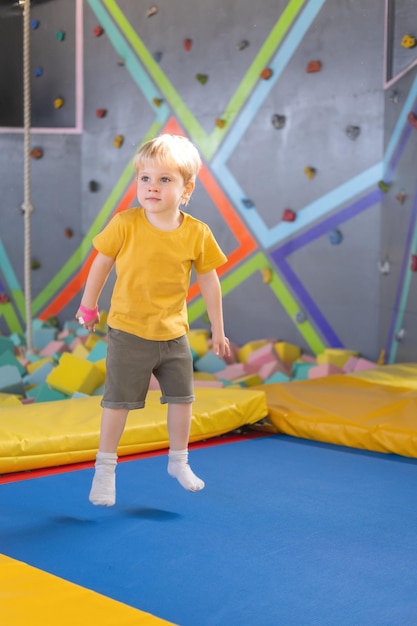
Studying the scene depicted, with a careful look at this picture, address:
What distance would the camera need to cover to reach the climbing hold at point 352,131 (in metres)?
4.75

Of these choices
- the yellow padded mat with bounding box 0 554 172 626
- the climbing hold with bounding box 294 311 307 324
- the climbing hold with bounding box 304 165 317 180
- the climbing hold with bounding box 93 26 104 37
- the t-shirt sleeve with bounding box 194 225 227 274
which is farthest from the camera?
the climbing hold with bounding box 93 26 104 37

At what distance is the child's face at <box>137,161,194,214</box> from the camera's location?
2.18 metres

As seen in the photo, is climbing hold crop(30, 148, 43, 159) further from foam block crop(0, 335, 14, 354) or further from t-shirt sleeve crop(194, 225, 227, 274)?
t-shirt sleeve crop(194, 225, 227, 274)

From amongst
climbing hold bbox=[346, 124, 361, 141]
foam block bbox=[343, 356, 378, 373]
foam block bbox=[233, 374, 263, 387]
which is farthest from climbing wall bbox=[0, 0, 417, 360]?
foam block bbox=[233, 374, 263, 387]

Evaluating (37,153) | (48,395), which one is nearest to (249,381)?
(48,395)

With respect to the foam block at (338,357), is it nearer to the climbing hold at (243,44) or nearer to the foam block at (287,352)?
the foam block at (287,352)

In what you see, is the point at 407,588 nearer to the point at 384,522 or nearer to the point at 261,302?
the point at 384,522

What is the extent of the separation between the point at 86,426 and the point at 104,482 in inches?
24.5

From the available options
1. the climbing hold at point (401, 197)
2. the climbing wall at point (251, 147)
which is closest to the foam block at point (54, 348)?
the climbing wall at point (251, 147)

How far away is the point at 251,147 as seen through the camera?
17.7ft

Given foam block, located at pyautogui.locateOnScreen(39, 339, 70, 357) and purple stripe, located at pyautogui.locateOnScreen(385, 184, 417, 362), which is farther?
foam block, located at pyautogui.locateOnScreen(39, 339, 70, 357)

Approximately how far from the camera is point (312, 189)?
198 inches

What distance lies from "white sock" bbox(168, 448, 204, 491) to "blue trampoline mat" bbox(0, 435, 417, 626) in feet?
0.21

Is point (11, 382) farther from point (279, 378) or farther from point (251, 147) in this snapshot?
point (251, 147)
